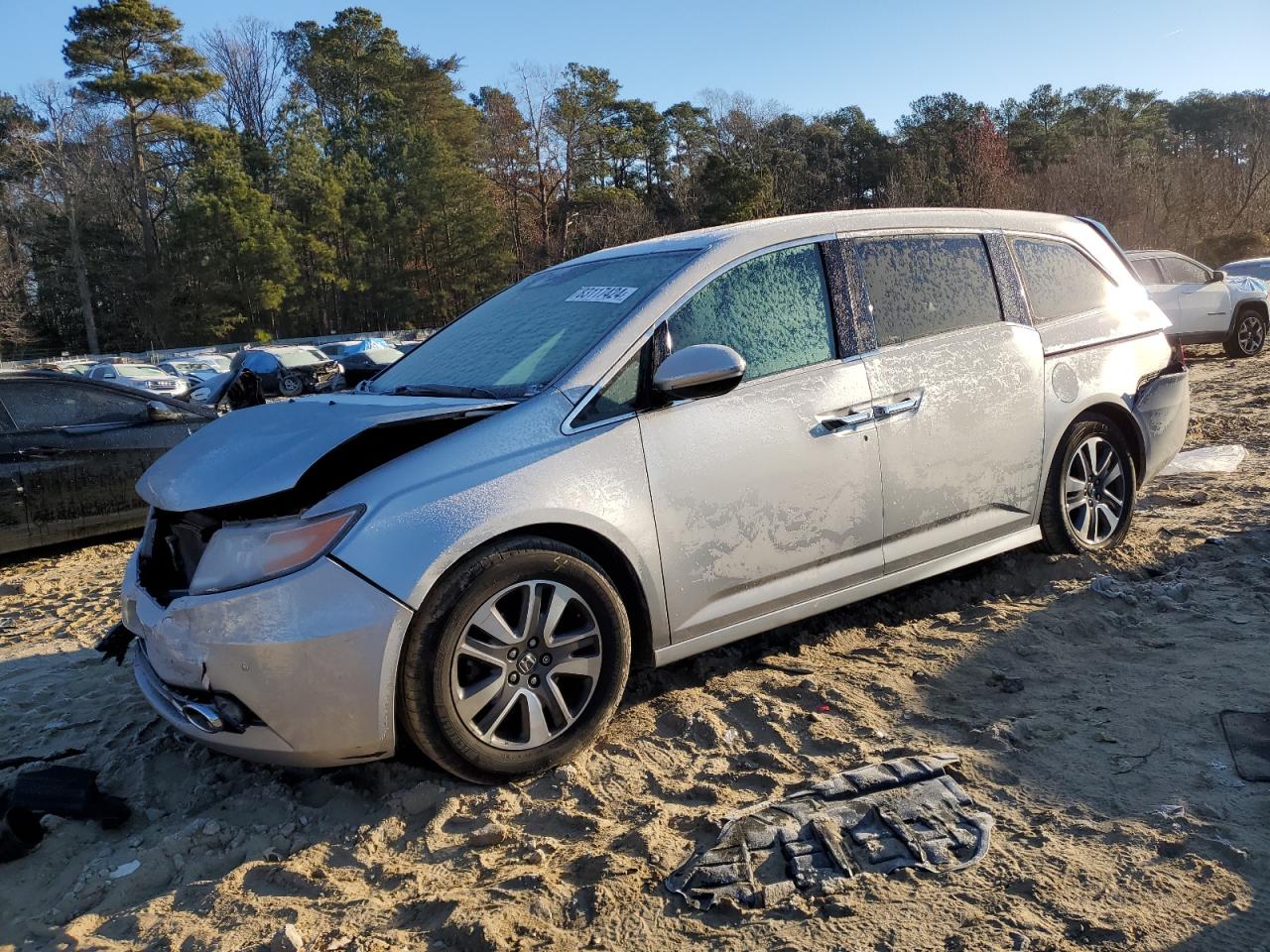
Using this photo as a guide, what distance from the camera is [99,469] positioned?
255 inches

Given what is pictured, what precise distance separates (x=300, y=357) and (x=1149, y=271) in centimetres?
2779

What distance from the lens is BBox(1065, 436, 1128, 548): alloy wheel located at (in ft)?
14.5

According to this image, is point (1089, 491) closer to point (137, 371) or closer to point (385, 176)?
Answer: point (137, 371)

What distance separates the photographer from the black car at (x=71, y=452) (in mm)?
6109

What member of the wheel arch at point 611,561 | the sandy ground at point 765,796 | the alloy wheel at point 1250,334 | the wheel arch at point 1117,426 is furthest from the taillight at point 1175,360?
the alloy wheel at point 1250,334

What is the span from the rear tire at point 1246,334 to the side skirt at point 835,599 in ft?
42.3

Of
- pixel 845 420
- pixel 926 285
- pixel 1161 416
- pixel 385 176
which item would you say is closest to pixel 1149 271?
pixel 1161 416

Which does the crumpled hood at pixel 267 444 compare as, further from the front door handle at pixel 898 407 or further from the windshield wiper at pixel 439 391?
the front door handle at pixel 898 407

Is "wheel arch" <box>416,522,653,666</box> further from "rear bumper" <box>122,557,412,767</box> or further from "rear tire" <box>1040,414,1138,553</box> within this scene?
"rear tire" <box>1040,414,1138,553</box>

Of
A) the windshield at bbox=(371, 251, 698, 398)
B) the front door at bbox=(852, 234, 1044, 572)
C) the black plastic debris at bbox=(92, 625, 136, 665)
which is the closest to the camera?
the windshield at bbox=(371, 251, 698, 398)

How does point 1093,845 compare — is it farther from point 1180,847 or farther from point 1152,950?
point 1152,950

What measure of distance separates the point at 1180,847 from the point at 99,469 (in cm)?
658

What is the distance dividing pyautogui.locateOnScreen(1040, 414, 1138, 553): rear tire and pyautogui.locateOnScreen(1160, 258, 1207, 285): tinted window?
11.1m

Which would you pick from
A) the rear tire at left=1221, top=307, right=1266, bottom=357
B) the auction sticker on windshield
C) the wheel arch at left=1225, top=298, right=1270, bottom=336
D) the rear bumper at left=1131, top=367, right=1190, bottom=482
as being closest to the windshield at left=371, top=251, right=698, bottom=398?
the auction sticker on windshield
